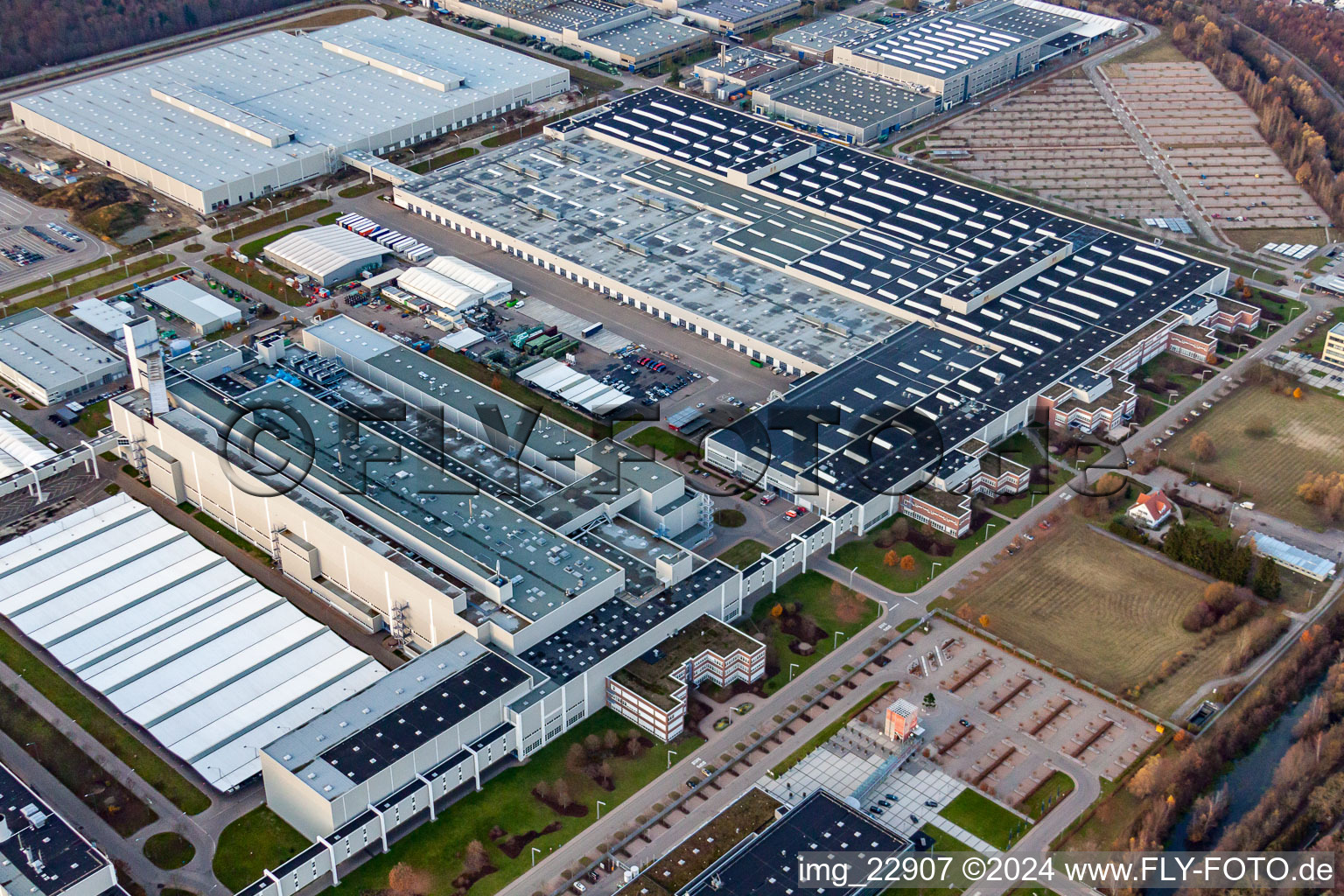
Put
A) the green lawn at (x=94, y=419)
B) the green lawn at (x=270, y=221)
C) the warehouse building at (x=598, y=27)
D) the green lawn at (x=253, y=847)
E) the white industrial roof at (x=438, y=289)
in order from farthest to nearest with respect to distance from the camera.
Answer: the warehouse building at (x=598, y=27), the green lawn at (x=270, y=221), the white industrial roof at (x=438, y=289), the green lawn at (x=94, y=419), the green lawn at (x=253, y=847)

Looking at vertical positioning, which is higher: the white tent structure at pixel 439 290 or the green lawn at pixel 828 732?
the white tent structure at pixel 439 290

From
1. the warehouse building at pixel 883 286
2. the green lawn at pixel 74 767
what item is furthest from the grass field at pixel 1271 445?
the green lawn at pixel 74 767

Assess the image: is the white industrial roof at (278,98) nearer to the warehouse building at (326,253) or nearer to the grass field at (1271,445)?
the warehouse building at (326,253)

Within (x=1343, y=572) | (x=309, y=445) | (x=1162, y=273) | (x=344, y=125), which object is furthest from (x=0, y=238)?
(x=1343, y=572)

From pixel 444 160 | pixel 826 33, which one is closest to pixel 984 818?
pixel 444 160

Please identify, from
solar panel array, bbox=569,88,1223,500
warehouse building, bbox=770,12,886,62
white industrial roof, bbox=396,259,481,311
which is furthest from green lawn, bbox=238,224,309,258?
warehouse building, bbox=770,12,886,62

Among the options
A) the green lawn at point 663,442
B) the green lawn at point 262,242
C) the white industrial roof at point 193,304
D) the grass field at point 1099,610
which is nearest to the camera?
the grass field at point 1099,610

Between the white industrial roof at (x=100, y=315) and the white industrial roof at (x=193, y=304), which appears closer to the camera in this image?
the white industrial roof at (x=100, y=315)
